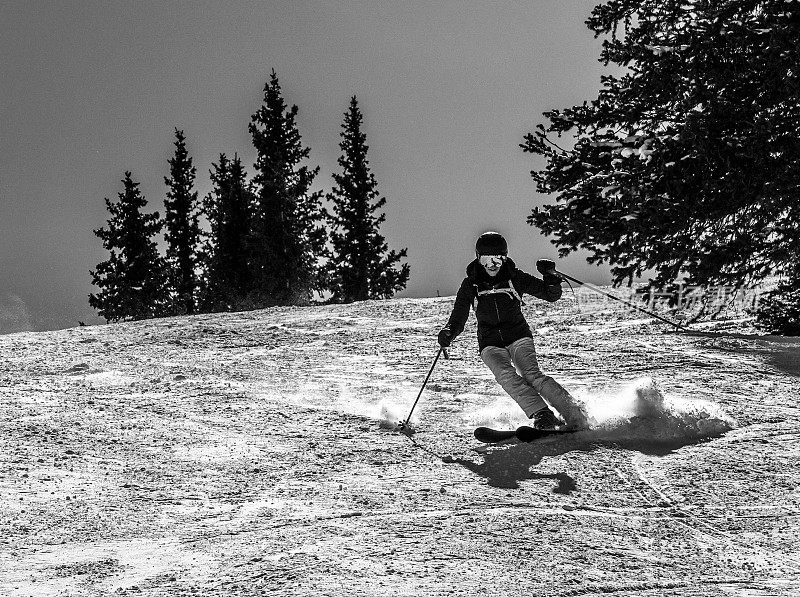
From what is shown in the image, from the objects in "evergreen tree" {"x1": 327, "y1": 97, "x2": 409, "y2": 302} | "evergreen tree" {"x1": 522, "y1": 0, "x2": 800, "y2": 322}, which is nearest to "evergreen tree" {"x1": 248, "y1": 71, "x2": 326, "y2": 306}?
"evergreen tree" {"x1": 327, "y1": 97, "x2": 409, "y2": 302}

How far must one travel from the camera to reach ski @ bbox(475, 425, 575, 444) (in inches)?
272

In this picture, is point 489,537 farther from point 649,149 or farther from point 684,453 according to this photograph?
point 649,149

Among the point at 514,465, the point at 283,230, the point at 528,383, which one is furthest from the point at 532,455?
the point at 283,230

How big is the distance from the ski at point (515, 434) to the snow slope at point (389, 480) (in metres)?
0.10

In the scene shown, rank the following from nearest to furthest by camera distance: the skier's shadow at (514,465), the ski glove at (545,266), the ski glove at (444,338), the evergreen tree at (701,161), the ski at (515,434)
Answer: the skier's shadow at (514,465) → the ski at (515,434) → the ski glove at (444,338) → the ski glove at (545,266) → the evergreen tree at (701,161)

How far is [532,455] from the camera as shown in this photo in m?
6.64

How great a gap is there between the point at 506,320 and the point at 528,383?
0.63 meters

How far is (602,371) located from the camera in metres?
10.3

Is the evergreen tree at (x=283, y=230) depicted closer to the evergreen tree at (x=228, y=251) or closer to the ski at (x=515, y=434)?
the evergreen tree at (x=228, y=251)

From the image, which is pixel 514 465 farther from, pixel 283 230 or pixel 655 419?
pixel 283 230

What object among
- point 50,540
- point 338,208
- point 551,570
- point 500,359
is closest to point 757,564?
point 551,570

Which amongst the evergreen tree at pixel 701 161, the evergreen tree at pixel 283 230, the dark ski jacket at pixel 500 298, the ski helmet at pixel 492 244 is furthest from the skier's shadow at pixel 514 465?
the evergreen tree at pixel 283 230

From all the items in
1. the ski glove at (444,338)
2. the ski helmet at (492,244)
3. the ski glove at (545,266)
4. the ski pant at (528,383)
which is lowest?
the ski pant at (528,383)

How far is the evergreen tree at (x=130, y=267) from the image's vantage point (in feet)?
130
